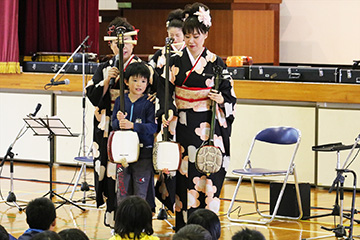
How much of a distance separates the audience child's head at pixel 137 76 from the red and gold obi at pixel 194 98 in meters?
0.25

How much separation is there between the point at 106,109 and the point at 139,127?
486 mm

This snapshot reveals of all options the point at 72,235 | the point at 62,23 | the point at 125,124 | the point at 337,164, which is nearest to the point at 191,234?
the point at 72,235

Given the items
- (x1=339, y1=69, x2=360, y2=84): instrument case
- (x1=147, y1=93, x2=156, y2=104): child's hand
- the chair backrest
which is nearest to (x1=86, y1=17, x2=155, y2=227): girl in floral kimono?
(x1=147, y1=93, x2=156, y2=104): child's hand

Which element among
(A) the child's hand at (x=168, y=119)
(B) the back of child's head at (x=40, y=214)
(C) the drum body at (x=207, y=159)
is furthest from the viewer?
(A) the child's hand at (x=168, y=119)

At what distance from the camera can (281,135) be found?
6762 millimetres

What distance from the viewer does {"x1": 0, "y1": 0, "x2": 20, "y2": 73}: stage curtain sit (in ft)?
31.2

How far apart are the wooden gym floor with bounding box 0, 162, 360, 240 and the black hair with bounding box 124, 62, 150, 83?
125 cm

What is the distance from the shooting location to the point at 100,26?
38.3 ft

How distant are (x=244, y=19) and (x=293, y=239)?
5.64 metres

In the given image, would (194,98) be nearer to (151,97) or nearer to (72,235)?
(151,97)

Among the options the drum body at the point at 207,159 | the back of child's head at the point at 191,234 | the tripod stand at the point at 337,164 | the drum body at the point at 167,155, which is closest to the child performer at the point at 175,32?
the drum body at the point at 167,155

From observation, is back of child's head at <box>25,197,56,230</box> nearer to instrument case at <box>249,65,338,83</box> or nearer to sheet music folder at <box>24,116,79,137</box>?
sheet music folder at <box>24,116,79,137</box>

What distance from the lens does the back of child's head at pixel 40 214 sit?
169 inches

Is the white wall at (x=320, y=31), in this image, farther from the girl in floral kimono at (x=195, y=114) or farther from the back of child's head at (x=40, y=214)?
the back of child's head at (x=40, y=214)
